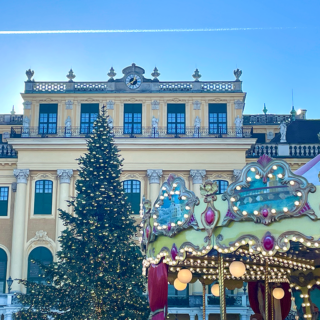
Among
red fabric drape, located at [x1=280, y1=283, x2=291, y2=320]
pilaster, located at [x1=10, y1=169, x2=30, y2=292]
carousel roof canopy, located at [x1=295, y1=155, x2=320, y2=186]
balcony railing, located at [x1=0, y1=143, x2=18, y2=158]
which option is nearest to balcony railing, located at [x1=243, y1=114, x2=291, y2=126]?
balcony railing, located at [x1=0, y1=143, x2=18, y2=158]

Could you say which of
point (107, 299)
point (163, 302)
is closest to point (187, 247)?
point (163, 302)

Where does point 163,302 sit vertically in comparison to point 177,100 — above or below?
below

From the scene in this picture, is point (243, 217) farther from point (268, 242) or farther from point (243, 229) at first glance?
point (268, 242)

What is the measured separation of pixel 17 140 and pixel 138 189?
7.76 meters

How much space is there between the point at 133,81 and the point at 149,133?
3.50 meters

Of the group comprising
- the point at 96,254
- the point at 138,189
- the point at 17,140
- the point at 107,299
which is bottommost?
the point at 107,299

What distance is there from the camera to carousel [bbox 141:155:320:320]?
12.7 m

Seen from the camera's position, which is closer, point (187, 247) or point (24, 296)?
point (187, 247)

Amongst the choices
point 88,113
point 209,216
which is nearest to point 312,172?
point 209,216

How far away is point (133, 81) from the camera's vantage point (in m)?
38.3

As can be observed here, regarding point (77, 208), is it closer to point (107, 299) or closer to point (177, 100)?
point (107, 299)

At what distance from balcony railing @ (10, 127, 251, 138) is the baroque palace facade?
6 cm

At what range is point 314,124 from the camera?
142ft

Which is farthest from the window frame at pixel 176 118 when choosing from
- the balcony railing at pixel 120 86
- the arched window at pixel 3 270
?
the arched window at pixel 3 270
